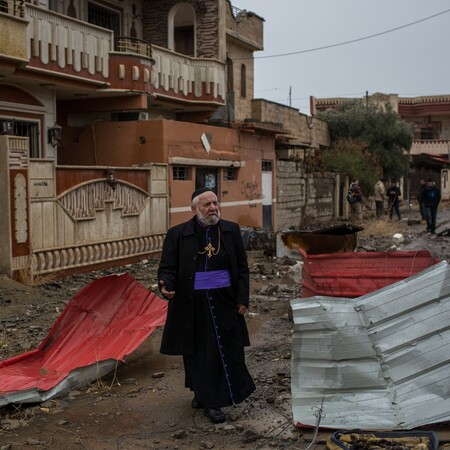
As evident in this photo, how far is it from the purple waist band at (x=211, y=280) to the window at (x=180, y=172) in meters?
10.6

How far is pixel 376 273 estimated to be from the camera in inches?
276

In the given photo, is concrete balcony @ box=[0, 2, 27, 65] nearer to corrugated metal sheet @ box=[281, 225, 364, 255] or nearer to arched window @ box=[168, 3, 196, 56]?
corrugated metal sheet @ box=[281, 225, 364, 255]

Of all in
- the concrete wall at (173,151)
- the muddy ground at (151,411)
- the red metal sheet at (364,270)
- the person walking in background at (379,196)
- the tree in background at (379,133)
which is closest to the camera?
the muddy ground at (151,411)

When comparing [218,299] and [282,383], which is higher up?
[218,299]

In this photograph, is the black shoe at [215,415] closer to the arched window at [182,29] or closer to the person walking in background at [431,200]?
the arched window at [182,29]

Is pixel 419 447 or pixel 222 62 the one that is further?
pixel 222 62

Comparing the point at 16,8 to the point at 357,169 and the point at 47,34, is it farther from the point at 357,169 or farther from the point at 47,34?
the point at 357,169

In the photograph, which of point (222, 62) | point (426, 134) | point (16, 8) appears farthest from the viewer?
point (426, 134)

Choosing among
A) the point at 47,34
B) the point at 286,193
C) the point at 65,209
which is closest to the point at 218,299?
the point at 65,209

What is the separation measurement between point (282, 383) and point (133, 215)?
8202mm

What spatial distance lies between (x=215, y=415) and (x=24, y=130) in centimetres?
1127

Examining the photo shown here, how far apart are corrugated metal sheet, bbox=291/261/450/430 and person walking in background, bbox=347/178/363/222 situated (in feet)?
64.8

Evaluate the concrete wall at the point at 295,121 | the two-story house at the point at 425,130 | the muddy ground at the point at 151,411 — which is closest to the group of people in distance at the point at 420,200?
the concrete wall at the point at 295,121

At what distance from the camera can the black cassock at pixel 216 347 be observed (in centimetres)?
471
